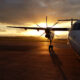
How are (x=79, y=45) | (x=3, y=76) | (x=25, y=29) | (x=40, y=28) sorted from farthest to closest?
(x=25, y=29) → (x=40, y=28) → (x=79, y=45) → (x=3, y=76)

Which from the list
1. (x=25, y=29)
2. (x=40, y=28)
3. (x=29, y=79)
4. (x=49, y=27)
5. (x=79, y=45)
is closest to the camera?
(x=29, y=79)

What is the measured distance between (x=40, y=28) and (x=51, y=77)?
10.3 meters

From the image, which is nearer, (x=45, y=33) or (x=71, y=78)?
(x=71, y=78)

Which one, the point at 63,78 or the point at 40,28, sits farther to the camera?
the point at 40,28

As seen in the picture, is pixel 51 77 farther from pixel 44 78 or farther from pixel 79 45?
pixel 79 45

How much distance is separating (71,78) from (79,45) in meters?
1.92

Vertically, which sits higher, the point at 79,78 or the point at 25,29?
the point at 25,29

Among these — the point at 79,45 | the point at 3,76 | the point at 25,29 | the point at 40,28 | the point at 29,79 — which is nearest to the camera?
the point at 29,79

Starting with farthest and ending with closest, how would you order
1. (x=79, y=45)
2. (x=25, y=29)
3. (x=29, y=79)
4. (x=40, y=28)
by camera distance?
(x=25, y=29) < (x=40, y=28) < (x=79, y=45) < (x=29, y=79)

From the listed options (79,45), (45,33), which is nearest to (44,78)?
(79,45)

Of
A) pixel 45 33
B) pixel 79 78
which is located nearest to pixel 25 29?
pixel 45 33

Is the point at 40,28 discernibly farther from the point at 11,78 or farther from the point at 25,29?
the point at 11,78

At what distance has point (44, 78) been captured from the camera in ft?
16.9

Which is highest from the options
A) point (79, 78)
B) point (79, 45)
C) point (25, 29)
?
point (25, 29)
